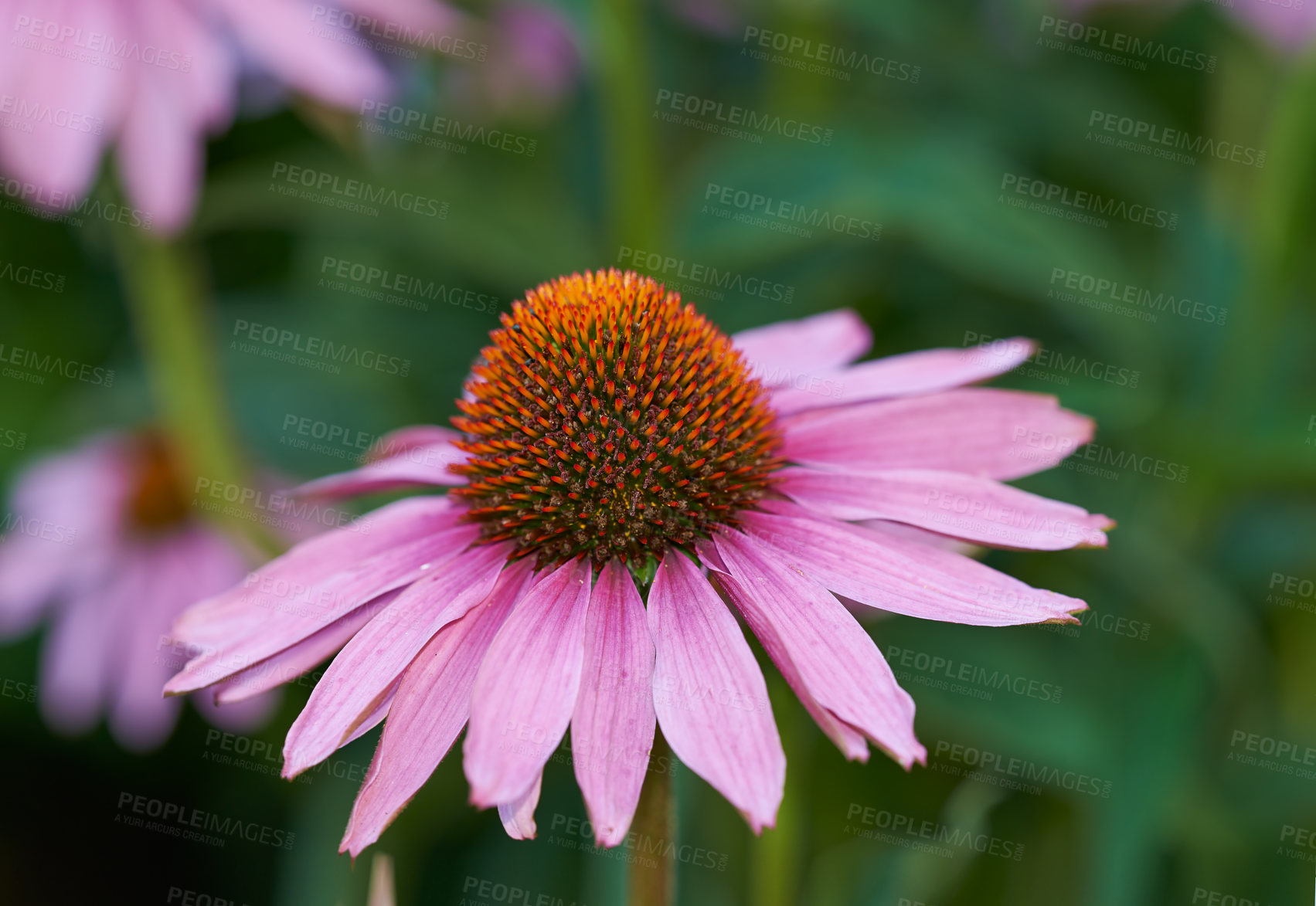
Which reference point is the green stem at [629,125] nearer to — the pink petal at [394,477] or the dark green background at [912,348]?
the dark green background at [912,348]

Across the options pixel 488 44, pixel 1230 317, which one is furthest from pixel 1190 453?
pixel 488 44

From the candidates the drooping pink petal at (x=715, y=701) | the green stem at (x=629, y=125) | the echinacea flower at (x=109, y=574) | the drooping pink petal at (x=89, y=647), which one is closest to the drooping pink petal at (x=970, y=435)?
the drooping pink petal at (x=715, y=701)

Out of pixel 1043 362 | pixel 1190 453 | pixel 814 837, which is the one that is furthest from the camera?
pixel 1043 362

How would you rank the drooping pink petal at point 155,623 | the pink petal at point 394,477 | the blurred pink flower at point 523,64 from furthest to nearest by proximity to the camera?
the blurred pink flower at point 523,64, the drooping pink petal at point 155,623, the pink petal at point 394,477

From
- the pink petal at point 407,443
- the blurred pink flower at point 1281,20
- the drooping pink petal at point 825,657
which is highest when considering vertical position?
the blurred pink flower at point 1281,20

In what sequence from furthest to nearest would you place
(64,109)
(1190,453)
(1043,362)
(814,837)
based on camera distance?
1. (1043,362)
2. (814,837)
3. (1190,453)
4. (64,109)

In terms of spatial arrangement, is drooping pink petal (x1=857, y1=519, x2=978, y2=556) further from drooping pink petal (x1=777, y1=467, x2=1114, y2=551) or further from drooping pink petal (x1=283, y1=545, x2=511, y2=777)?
drooping pink petal (x1=283, y1=545, x2=511, y2=777)

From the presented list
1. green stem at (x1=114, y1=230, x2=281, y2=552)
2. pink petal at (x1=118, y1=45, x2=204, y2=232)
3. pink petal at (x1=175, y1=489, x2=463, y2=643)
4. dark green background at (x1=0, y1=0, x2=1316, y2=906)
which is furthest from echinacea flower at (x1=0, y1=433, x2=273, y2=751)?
pink petal at (x1=175, y1=489, x2=463, y2=643)

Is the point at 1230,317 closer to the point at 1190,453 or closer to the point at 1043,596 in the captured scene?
the point at 1190,453
